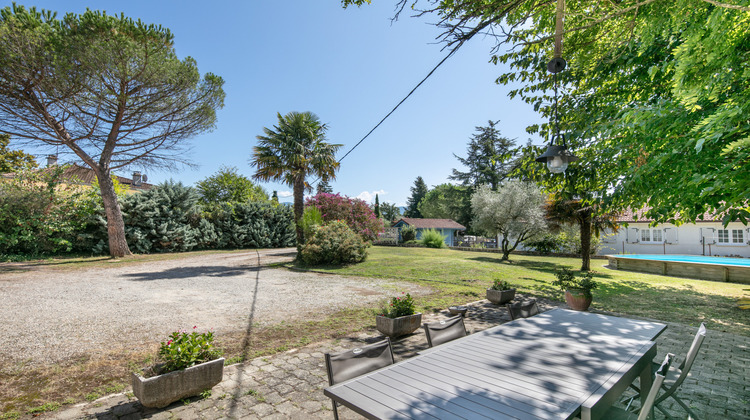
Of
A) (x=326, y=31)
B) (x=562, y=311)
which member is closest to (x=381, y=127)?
(x=326, y=31)

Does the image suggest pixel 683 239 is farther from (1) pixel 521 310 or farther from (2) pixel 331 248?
(1) pixel 521 310

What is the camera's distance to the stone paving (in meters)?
2.83

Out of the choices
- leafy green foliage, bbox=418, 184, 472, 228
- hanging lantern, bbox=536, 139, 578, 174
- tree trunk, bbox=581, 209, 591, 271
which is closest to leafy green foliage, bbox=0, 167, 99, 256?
hanging lantern, bbox=536, 139, 578, 174

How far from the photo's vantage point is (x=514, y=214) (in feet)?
57.1

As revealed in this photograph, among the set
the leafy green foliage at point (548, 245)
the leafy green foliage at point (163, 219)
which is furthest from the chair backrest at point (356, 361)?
the leafy green foliage at point (548, 245)

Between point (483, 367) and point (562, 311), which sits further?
point (562, 311)

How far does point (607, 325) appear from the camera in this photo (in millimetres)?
3471

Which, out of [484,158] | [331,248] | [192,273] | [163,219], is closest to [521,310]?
[331,248]

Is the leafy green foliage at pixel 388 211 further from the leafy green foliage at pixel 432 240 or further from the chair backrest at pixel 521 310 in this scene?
the chair backrest at pixel 521 310

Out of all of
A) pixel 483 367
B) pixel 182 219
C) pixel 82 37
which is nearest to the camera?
pixel 483 367

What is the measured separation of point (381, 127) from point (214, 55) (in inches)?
347

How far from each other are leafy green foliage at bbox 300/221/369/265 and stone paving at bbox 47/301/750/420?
Result: 890cm

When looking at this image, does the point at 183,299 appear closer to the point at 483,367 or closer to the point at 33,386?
the point at 33,386

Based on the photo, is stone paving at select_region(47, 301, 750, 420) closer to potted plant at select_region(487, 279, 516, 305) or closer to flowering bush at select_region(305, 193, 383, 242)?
potted plant at select_region(487, 279, 516, 305)
